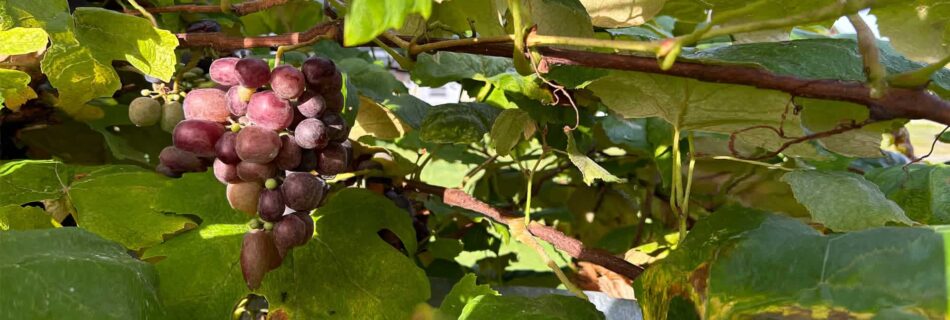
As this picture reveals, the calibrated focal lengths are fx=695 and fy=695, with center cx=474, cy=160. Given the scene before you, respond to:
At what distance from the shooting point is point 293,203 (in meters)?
0.47

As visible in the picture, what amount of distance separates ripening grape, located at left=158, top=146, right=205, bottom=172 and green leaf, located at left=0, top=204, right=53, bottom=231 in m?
0.09

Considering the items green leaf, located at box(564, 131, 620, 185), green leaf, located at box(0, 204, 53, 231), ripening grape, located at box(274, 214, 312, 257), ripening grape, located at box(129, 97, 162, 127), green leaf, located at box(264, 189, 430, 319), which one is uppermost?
green leaf, located at box(564, 131, 620, 185)

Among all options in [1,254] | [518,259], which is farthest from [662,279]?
[518,259]

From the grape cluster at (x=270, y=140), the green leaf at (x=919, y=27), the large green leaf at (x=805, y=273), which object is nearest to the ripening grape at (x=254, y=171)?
the grape cluster at (x=270, y=140)

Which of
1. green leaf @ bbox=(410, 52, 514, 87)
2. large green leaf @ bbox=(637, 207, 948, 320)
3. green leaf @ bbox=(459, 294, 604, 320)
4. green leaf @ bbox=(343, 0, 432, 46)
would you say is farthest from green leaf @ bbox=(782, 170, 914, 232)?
green leaf @ bbox=(410, 52, 514, 87)

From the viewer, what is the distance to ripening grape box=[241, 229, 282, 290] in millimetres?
459

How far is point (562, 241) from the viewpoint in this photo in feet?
1.73

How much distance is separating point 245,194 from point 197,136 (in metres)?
0.05

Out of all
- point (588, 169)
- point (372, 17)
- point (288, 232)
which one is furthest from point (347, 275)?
point (372, 17)

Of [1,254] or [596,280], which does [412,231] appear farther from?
[1,254]

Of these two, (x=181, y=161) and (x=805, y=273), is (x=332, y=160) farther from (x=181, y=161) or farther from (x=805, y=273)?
(x=805, y=273)

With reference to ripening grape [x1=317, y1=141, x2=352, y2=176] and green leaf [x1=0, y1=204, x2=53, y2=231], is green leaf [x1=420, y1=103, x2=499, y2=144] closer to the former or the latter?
ripening grape [x1=317, y1=141, x2=352, y2=176]

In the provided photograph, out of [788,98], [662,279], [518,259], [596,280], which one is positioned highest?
[788,98]

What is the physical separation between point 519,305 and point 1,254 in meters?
0.28
